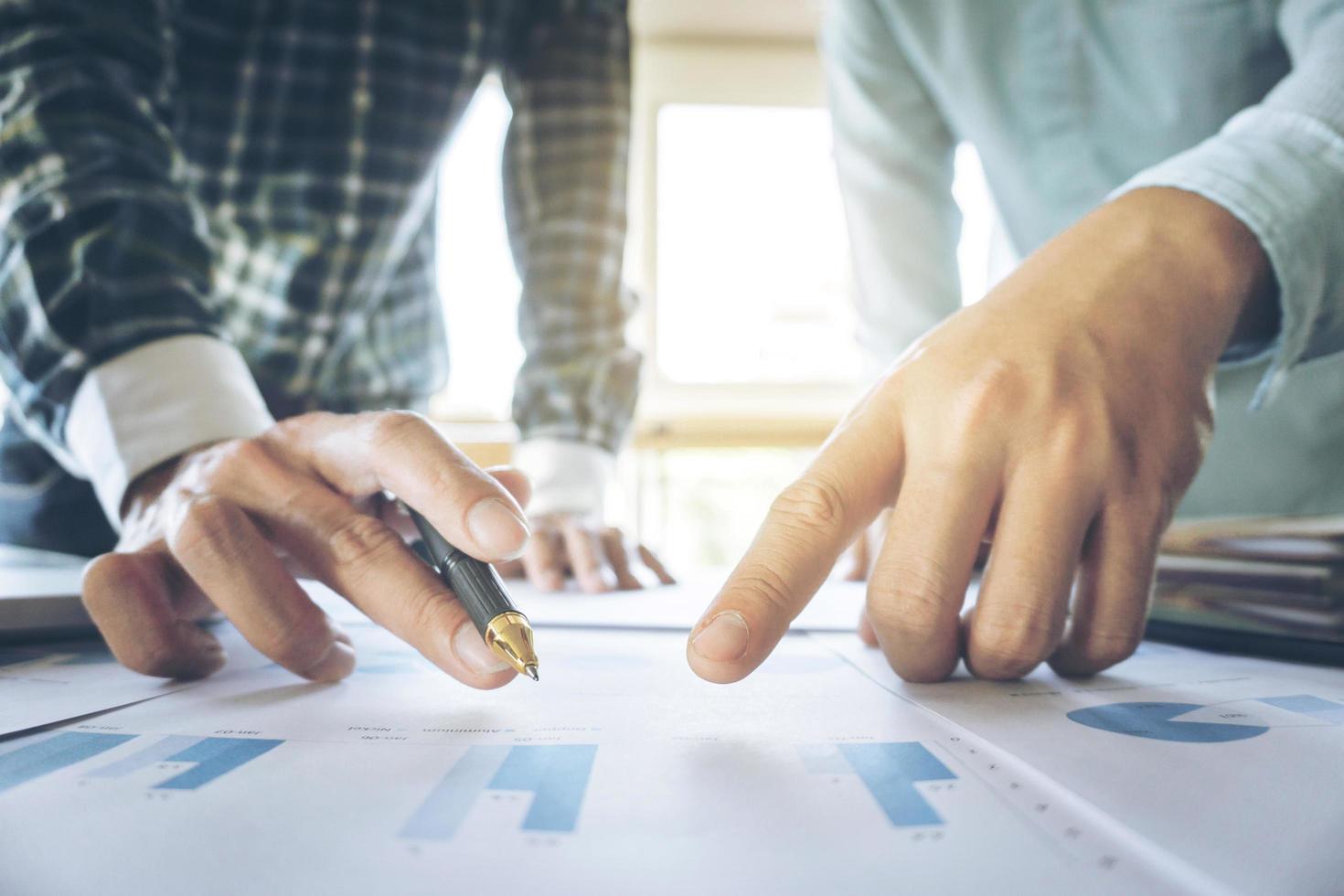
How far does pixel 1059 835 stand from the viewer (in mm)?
203

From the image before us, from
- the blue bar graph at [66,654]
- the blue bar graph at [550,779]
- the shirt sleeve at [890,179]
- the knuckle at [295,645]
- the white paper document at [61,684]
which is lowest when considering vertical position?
the blue bar graph at [66,654]

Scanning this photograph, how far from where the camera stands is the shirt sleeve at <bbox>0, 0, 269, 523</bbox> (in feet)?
1.82

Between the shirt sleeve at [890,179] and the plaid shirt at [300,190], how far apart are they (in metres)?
0.35

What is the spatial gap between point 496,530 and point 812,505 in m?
0.15

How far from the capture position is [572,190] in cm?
118

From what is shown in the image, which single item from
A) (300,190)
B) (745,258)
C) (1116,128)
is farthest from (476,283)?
(1116,128)

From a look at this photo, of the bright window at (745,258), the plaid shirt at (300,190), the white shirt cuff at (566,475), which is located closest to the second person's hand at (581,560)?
the white shirt cuff at (566,475)

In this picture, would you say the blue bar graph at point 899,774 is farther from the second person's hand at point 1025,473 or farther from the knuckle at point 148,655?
the knuckle at point 148,655

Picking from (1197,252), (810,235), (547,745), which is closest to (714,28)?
(810,235)

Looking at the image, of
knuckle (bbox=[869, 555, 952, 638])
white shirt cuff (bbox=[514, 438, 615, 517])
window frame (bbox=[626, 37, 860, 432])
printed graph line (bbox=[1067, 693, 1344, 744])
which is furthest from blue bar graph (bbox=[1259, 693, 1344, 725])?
window frame (bbox=[626, 37, 860, 432])

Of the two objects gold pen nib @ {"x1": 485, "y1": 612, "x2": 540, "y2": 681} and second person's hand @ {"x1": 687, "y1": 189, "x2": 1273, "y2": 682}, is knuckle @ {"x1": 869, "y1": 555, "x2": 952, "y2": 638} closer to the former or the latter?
second person's hand @ {"x1": 687, "y1": 189, "x2": 1273, "y2": 682}

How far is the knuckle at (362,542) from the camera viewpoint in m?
0.39

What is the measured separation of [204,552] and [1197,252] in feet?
1.79

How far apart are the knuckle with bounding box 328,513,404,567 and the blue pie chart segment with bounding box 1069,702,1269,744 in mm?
328
